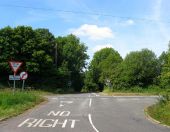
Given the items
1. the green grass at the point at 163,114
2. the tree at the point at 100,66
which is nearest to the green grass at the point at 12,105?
the green grass at the point at 163,114

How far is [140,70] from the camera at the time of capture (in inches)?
2926

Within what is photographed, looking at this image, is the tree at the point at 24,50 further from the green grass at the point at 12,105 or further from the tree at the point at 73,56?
the green grass at the point at 12,105

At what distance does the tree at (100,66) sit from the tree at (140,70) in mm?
37892

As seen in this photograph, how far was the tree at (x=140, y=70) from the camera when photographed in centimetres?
7406

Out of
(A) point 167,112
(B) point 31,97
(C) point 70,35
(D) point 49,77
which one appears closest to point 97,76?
(C) point 70,35

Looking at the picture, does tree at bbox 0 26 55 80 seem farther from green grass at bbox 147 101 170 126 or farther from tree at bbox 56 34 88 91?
green grass at bbox 147 101 170 126

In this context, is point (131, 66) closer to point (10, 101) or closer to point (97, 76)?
point (10, 101)

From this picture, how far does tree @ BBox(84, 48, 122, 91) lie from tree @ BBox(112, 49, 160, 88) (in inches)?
1492

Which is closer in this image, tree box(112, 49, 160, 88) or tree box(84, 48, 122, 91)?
tree box(112, 49, 160, 88)

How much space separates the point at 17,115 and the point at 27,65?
43412 mm

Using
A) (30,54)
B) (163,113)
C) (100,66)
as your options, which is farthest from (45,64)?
(100,66)

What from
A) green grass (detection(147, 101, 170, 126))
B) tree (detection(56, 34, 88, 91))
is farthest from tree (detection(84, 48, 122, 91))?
green grass (detection(147, 101, 170, 126))

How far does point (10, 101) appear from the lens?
1243 inches

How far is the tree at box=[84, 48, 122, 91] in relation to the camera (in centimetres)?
12081
